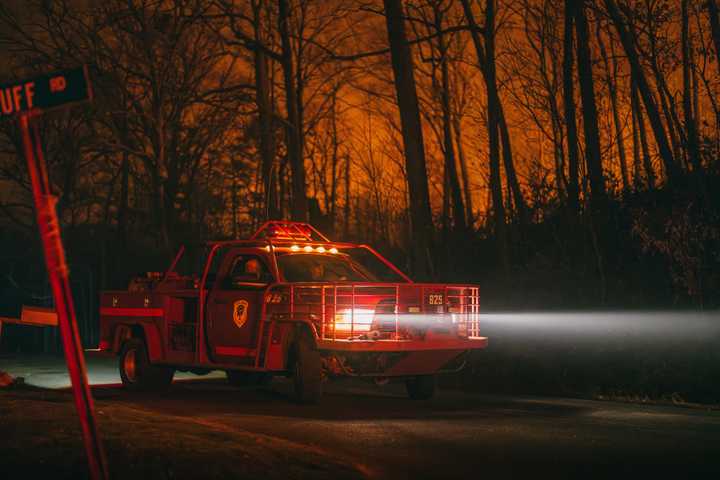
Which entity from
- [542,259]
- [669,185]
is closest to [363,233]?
[542,259]

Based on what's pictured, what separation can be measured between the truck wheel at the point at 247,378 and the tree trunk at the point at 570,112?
314 inches

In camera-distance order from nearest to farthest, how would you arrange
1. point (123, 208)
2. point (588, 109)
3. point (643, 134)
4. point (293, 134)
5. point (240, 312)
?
point (240, 312) → point (588, 109) → point (643, 134) → point (293, 134) → point (123, 208)

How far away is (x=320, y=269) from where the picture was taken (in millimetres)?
15812

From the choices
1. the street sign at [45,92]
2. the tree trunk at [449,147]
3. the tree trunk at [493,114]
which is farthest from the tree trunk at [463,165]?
the street sign at [45,92]

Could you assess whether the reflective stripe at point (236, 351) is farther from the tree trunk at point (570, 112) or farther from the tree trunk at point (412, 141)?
the tree trunk at point (570, 112)

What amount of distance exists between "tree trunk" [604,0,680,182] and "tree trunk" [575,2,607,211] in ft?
7.40

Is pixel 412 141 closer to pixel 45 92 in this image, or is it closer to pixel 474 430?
pixel 474 430

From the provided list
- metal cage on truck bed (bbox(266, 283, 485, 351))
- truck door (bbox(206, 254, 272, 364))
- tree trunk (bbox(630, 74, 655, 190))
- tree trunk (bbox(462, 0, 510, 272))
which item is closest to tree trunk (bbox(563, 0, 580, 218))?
tree trunk (bbox(630, 74, 655, 190))

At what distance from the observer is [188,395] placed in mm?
16031

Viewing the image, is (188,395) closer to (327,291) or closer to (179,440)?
(327,291)

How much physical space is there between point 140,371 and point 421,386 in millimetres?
4657

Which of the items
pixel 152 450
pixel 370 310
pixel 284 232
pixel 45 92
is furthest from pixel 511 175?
pixel 45 92

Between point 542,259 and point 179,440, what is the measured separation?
14.2m

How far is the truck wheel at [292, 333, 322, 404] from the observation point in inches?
549
